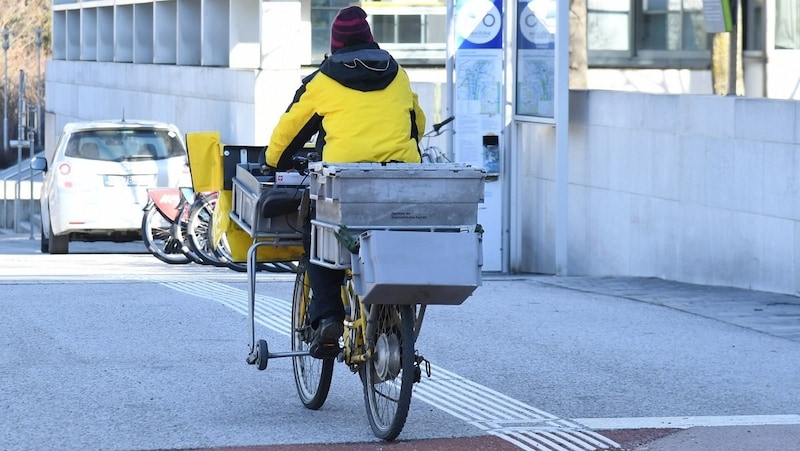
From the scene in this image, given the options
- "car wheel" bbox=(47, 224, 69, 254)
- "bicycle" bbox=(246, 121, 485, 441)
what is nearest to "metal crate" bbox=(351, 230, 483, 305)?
"bicycle" bbox=(246, 121, 485, 441)

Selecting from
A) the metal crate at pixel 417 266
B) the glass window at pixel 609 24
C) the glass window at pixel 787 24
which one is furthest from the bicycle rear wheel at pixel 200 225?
the glass window at pixel 609 24

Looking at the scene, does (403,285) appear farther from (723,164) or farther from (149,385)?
(723,164)

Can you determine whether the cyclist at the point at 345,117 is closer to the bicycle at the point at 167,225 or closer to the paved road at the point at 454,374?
the paved road at the point at 454,374

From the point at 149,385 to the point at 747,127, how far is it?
655 cm

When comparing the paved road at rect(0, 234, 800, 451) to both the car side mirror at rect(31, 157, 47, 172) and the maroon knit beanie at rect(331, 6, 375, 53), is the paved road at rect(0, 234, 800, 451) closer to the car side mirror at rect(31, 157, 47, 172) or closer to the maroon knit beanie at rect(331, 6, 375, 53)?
the maroon knit beanie at rect(331, 6, 375, 53)

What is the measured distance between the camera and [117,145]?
63.8ft

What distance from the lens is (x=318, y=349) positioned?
696 centimetres

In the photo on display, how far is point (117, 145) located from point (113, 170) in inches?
12.2

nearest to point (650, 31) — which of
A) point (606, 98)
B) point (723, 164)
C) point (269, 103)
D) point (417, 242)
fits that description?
point (269, 103)

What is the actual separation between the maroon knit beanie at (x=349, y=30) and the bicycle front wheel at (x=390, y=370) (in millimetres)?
1179

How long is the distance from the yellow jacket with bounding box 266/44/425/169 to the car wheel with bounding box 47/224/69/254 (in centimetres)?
1435

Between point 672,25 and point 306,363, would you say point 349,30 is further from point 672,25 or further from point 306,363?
point 672,25

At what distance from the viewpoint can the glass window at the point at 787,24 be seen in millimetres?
25484

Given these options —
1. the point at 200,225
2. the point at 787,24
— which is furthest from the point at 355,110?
the point at 787,24
